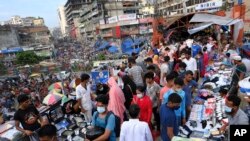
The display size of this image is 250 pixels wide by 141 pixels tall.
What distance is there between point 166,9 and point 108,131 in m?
68.8

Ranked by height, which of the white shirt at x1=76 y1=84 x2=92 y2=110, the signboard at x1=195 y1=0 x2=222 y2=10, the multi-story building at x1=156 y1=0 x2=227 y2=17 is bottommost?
the white shirt at x1=76 y1=84 x2=92 y2=110

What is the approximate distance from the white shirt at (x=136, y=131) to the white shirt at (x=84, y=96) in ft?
7.26

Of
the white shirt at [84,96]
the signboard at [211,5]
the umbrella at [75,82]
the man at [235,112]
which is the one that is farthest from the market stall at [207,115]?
the signboard at [211,5]

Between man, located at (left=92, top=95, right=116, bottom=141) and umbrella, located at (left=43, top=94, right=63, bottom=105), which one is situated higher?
man, located at (left=92, top=95, right=116, bottom=141)

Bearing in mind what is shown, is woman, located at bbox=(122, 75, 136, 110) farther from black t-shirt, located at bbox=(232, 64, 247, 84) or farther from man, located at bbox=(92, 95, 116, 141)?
black t-shirt, located at bbox=(232, 64, 247, 84)

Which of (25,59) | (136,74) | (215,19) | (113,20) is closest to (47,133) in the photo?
(136,74)

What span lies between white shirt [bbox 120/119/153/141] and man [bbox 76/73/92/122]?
219 cm

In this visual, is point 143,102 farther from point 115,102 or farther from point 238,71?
point 238,71

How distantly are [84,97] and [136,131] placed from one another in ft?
7.75

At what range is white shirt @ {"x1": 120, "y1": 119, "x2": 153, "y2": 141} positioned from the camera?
281 centimetres

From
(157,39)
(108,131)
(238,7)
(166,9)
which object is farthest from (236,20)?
(166,9)

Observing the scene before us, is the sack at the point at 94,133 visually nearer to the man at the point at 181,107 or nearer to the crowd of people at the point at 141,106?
the crowd of people at the point at 141,106

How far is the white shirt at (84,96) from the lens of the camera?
484 centimetres

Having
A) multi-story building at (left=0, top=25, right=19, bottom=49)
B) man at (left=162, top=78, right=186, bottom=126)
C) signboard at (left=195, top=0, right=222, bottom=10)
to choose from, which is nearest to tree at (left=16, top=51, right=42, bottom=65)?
multi-story building at (left=0, top=25, right=19, bottom=49)
